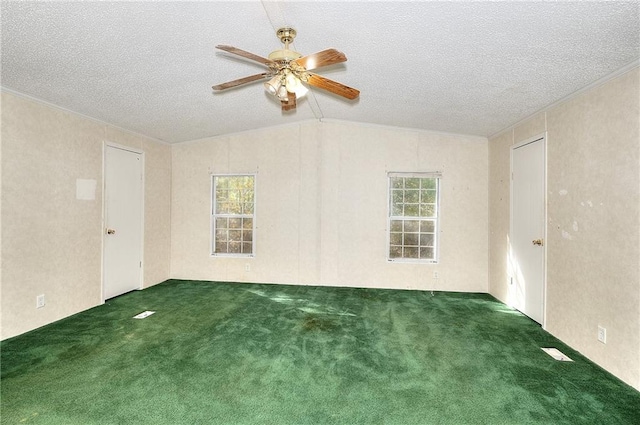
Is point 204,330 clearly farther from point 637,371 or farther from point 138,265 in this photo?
point 637,371

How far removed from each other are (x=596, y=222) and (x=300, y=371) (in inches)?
111

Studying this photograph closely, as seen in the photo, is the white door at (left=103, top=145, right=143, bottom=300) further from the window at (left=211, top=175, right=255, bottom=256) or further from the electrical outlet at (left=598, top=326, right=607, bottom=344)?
the electrical outlet at (left=598, top=326, right=607, bottom=344)

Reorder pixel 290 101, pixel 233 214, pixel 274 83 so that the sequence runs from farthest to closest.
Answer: pixel 233 214 → pixel 290 101 → pixel 274 83

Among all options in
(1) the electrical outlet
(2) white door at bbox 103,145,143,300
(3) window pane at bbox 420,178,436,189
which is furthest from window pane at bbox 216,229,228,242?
(1) the electrical outlet

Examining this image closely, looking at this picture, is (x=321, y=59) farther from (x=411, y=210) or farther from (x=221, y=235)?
(x=221, y=235)

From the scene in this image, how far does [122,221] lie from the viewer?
4.38m

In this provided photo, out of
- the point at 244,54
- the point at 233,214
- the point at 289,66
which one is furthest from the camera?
the point at 233,214

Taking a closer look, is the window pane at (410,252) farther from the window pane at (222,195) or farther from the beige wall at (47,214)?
the beige wall at (47,214)

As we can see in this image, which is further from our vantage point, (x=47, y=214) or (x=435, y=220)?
(x=435, y=220)

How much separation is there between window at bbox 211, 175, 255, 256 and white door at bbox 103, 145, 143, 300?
117cm

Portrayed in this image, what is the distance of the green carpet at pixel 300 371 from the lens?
1924 mm

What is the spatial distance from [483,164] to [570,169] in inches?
74.8

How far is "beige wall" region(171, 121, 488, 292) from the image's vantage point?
15.8 feet

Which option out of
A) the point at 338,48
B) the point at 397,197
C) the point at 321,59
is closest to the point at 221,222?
the point at 397,197
